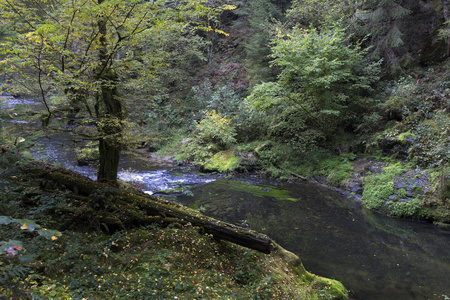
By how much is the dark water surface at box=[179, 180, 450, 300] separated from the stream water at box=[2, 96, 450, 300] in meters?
0.02

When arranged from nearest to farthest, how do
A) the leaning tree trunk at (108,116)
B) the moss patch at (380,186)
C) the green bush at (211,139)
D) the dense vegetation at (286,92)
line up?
the dense vegetation at (286,92) → the leaning tree trunk at (108,116) → the moss patch at (380,186) → the green bush at (211,139)

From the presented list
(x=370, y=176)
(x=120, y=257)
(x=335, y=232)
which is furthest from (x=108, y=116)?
(x=370, y=176)

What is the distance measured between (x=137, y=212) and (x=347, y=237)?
17.7 feet

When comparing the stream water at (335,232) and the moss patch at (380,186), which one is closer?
the stream water at (335,232)

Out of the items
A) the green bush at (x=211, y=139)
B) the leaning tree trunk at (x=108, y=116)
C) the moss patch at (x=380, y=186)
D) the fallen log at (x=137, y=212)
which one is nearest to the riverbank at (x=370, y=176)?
the moss patch at (x=380, y=186)

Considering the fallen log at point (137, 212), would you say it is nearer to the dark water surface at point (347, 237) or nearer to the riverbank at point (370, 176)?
the dark water surface at point (347, 237)

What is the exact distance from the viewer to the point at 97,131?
5.23 metres

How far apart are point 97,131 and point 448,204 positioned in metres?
9.54

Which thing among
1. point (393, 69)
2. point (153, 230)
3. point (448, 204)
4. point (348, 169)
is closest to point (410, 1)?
point (393, 69)

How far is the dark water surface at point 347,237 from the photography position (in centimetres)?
503

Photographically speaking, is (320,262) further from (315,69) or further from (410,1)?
(410,1)

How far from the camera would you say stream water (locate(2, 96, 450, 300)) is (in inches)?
199

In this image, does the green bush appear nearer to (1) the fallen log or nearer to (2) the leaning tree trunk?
(2) the leaning tree trunk

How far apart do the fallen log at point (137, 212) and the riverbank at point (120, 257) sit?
0.04 m
